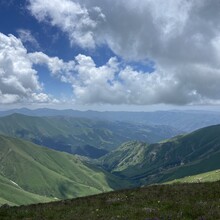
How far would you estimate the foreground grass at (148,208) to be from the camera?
1714 cm

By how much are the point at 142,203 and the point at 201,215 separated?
5884 millimetres

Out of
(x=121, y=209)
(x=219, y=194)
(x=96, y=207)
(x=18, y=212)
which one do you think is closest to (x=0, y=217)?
(x=18, y=212)

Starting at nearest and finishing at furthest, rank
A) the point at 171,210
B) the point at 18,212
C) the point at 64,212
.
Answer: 1. the point at 171,210
2. the point at 64,212
3. the point at 18,212

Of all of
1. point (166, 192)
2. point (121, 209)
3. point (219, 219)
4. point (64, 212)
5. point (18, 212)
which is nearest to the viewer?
point (219, 219)

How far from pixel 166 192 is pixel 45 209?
881cm

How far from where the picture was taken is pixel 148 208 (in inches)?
755

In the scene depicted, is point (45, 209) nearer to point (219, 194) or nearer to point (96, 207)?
point (96, 207)

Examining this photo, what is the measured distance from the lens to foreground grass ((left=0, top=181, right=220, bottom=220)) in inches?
675

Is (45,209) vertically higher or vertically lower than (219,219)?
lower

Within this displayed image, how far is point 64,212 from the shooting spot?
21797 millimetres

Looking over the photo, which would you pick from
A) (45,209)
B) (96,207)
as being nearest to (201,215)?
(96,207)

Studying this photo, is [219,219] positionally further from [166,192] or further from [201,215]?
[166,192]

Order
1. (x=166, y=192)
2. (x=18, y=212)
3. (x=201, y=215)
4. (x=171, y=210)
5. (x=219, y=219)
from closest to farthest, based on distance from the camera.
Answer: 1. (x=219, y=219)
2. (x=201, y=215)
3. (x=171, y=210)
4. (x=18, y=212)
5. (x=166, y=192)

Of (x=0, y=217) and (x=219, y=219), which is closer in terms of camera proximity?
(x=219, y=219)
